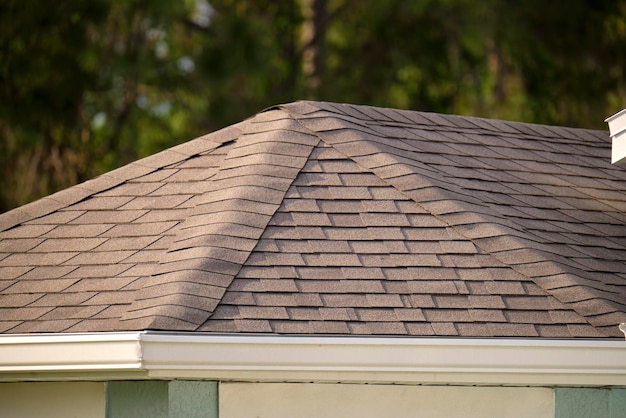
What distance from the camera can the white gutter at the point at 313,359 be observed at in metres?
5.07

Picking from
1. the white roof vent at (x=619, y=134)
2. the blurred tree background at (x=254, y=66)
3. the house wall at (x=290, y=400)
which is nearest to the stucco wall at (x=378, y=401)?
the house wall at (x=290, y=400)

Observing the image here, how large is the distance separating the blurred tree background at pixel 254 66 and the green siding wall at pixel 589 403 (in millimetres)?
11364

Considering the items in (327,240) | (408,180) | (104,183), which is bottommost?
(327,240)

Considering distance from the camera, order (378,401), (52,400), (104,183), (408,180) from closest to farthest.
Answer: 1. (378,401)
2. (52,400)
3. (408,180)
4. (104,183)

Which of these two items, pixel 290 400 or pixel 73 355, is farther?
pixel 290 400

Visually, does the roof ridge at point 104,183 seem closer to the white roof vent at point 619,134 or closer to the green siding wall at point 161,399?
the green siding wall at point 161,399

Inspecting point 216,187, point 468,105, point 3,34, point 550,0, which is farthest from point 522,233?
point 468,105

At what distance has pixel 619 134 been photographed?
20.4 ft

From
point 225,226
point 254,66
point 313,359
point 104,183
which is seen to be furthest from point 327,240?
point 254,66

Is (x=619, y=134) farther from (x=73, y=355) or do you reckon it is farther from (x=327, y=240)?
(x=73, y=355)

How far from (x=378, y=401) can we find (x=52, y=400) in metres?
1.75

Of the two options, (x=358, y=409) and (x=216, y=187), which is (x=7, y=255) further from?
(x=358, y=409)

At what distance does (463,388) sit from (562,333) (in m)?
0.62

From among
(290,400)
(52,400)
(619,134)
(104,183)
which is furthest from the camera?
(104,183)
